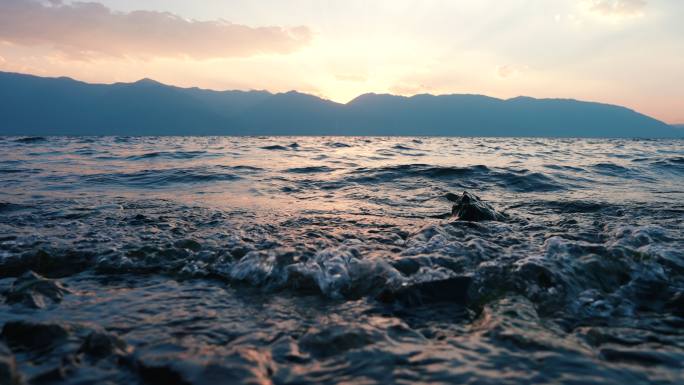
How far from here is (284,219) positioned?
6.68 metres

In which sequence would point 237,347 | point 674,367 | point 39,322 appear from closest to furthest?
point 674,367
point 237,347
point 39,322

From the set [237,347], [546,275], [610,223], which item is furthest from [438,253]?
[610,223]

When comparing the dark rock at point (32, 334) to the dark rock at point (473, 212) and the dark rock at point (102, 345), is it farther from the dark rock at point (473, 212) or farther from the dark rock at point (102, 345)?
the dark rock at point (473, 212)

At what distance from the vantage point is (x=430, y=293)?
3621 mm

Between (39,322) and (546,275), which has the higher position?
(546,275)

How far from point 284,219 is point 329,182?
5024 millimetres

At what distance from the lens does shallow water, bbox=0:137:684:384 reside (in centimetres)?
244

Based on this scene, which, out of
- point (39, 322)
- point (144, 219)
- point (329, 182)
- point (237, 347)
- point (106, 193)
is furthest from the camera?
point (329, 182)

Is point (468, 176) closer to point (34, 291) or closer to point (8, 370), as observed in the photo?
point (34, 291)

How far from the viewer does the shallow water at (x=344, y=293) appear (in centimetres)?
244

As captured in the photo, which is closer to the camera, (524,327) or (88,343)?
(88,343)

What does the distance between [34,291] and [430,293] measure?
3.55 meters

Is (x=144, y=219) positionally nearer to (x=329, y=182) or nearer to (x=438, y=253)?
(x=438, y=253)

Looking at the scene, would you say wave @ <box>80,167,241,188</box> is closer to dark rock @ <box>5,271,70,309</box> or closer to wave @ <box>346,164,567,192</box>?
wave @ <box>346,164,567,192</box>
